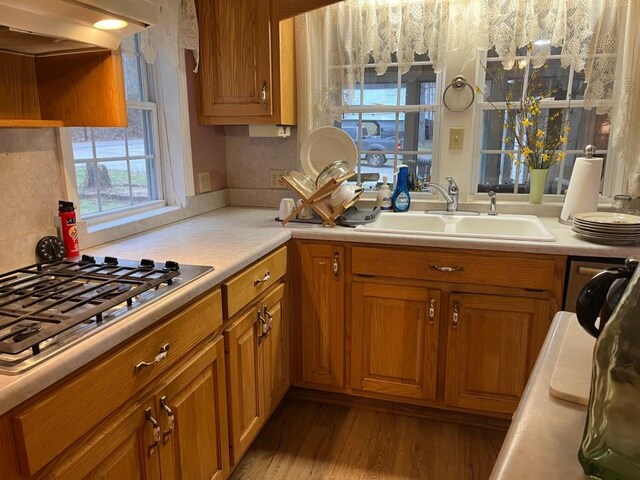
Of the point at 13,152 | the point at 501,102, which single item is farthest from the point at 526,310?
the point at 13,152

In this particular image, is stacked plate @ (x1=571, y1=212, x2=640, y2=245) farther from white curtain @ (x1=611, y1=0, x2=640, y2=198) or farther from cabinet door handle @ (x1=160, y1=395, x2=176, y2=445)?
cabinet door handle @ (x1=160, y1=395, x2=176, y2=445)

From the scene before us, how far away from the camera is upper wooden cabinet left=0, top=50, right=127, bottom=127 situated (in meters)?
1.57

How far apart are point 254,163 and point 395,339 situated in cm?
133

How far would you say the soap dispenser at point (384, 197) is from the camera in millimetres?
2604

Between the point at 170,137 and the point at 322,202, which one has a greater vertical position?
the point at 170,137

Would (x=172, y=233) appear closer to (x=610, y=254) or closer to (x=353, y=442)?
(x=353, y=442)

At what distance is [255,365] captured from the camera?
194cm

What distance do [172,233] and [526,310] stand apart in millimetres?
1552

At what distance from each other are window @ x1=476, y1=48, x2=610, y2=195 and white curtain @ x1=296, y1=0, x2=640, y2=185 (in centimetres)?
13

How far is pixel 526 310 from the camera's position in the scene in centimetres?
203

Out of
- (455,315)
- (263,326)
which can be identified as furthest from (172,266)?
(455,315)

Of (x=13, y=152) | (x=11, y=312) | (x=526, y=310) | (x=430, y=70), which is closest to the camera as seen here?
(x=11, y=312)

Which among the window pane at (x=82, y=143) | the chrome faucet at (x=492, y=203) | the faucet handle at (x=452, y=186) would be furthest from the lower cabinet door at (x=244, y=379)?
the chrome faucet at (x=492, y=203)

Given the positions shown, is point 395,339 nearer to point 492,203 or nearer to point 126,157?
point 492,203
